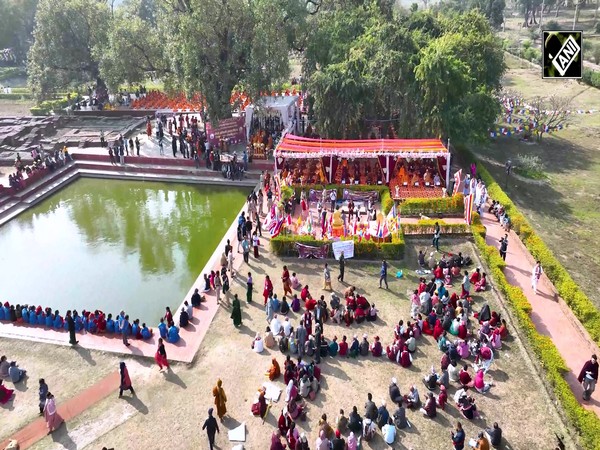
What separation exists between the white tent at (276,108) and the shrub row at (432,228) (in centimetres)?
1315

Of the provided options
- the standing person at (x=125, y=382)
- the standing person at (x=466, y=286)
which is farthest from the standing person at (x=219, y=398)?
the standing person at (x=466, y=286)

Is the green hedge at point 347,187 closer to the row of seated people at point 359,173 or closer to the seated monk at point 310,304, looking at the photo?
the row of seated people at point 359,173

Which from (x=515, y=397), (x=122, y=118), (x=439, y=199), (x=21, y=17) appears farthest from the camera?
(x=21, y=17)

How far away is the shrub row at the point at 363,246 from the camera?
19977 mm

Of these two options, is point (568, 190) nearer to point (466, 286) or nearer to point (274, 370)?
point (466, 286)

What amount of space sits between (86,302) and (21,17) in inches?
2271

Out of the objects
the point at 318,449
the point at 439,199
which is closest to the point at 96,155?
the point at 439,199

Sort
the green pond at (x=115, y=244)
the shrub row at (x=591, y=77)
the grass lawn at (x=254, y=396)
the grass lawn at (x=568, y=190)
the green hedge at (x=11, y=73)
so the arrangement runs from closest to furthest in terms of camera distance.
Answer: the grass lawn at (x=254, y=396) < the green pond at (x=115, y=244) < the grass lawn at (x=568, y=190) < the shrub row at (x=591, y=77) < the green hedge at (x=11, y=73)

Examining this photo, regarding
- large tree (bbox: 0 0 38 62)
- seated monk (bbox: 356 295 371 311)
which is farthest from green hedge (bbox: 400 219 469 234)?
large tree (bbox: 0 0 38 62)

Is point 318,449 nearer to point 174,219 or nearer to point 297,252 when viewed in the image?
point 297,252

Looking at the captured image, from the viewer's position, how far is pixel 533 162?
30.2 m

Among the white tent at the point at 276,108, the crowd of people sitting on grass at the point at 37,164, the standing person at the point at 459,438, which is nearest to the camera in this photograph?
the standing person at the point at 459,438

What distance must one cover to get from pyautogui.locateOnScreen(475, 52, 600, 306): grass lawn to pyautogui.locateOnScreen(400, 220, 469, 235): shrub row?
12.6 ft

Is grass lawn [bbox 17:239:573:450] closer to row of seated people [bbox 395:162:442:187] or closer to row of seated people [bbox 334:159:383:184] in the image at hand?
row of seated people [bbox 395:162:442:187]
